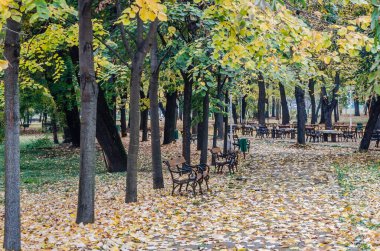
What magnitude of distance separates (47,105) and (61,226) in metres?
16.5

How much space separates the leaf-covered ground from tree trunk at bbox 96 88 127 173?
2.56 metres

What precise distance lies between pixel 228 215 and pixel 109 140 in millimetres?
9865

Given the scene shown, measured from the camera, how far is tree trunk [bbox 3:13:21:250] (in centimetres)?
670

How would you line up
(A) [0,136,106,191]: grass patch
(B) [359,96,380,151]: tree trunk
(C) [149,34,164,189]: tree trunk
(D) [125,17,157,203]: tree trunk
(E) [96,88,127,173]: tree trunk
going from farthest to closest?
1. (B) [359,96,380,151]: tree trunk
2. (E) [96,88,127,173]: tree trunk
3. (A) [0,136,106,191]: grass patch
4. (C) [149,34,164,189]: tree trunk
5. (D) [125,17,157,203]: tree trunk

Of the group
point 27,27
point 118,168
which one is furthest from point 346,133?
point 27,27

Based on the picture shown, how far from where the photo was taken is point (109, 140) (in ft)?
59.0

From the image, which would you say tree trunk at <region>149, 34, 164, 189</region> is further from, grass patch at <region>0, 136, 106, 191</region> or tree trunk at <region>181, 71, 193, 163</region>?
grass patch at <region>0, 136, 106, 191</region>

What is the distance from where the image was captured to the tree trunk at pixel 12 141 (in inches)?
264

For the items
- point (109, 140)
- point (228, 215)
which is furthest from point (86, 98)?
point (109, 140)

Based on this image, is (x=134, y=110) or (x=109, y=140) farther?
(x=109, y=140)

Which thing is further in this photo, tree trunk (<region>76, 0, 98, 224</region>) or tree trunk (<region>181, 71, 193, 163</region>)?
tree trunk (<region>181, 71, 193, 163</region>)

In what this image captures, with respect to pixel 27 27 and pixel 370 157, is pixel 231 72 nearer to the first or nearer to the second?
pixel 27 27

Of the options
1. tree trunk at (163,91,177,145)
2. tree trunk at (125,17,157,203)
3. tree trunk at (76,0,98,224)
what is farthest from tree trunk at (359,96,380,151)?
tree trunk at (76,0,98,224)

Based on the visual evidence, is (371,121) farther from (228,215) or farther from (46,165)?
(46,165)
